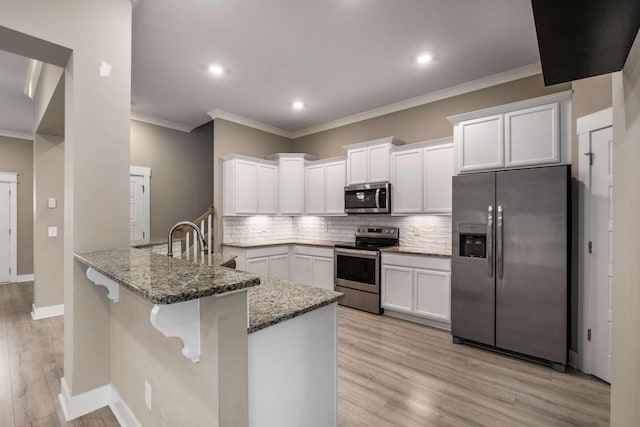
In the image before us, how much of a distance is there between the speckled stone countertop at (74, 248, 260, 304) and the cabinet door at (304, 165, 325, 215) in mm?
3810

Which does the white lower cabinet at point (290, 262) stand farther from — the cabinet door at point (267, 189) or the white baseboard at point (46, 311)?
the white baseboard at point (46, 311)

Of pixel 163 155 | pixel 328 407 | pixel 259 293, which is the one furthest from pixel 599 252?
pixel 163 155

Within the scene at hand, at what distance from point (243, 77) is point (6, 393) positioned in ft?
12.1

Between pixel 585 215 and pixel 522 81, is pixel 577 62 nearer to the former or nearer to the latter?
pixel 585 215

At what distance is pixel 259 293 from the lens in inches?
63.4

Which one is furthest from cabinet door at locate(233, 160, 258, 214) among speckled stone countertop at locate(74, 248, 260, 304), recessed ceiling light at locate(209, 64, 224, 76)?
speckled stone countertop at locate(74, 248, 260, 304)

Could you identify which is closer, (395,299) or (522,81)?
(522,81)

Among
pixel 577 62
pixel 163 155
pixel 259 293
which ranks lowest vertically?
pixel 259 293

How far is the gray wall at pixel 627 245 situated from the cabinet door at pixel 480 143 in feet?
6.29

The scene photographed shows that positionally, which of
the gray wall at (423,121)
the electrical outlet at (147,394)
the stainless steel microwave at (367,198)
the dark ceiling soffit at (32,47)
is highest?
the gray wall at (423,121)

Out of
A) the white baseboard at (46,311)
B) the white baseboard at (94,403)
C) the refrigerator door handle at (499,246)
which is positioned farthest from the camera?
the white baseboard at (46,311)

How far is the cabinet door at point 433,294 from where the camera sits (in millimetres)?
3408

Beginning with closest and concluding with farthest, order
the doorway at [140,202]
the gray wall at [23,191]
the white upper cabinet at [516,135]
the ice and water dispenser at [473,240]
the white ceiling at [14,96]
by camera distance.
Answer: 1. the white upper cabinet at [516,135]
2. the ice and water dispenser at [473,240]
3. the white ceiling at [14,96]
4. the doorway at [140,202]
5. the gray wall at [23,191]

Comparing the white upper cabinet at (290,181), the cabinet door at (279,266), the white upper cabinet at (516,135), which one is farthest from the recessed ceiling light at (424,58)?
the cabinet door at (279,266)
